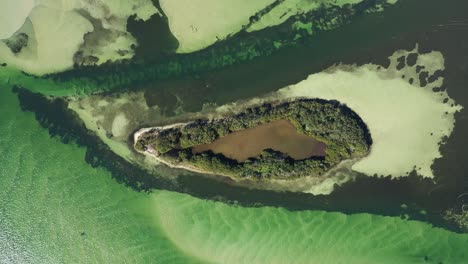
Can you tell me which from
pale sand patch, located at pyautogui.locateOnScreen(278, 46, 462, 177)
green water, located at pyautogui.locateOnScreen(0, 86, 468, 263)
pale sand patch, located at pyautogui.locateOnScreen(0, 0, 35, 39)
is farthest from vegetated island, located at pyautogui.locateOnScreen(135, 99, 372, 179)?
pale sand patch, located at pyautogui.locateOnScreen(0, 0, 35, 39)

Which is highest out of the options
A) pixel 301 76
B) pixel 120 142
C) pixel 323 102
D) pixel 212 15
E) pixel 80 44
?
pixel 212 15

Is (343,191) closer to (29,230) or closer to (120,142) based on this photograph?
(120,142)

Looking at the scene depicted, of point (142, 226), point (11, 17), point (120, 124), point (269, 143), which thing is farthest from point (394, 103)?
point (11, 17)

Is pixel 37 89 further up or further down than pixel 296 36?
further down

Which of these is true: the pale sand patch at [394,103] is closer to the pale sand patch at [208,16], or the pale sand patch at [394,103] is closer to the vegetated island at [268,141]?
the vegetated island at [268,141]

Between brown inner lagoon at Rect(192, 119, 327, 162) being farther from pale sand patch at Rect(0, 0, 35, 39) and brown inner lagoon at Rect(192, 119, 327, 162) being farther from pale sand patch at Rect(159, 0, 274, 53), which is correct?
pale sand patch at Rect(0, 0, 35, 39)

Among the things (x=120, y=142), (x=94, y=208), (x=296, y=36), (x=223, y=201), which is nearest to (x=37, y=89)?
→ (x=120, y=142)

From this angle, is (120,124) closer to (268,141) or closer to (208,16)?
(208,16)
